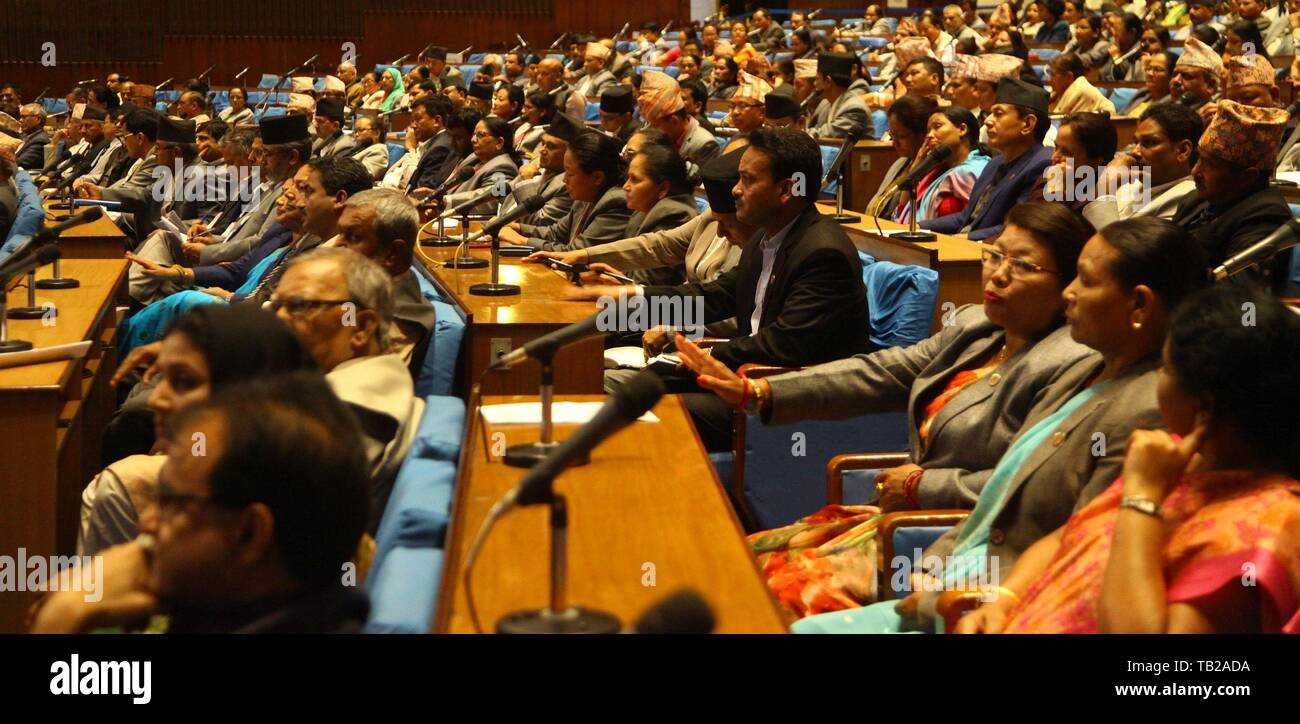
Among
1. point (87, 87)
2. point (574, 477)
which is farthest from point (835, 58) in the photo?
point (87, 87)

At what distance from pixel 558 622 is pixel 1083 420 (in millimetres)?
1033

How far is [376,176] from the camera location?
9.68m

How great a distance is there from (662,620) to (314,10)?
59.9ft

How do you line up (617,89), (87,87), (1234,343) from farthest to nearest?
(87,87) → (617,89) → (1234,343)

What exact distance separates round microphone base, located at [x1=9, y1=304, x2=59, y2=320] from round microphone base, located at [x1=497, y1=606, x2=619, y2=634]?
269 centimetres

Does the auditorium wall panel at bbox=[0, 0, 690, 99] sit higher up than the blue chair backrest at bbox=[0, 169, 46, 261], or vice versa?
the auditorium wall panel at bbox=[0, 0, 690, 99]

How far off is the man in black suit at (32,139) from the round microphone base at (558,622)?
1078 centimetres

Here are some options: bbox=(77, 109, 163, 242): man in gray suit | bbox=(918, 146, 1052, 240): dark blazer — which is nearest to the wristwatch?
bbox=(918, 146, 1052, 240): dark blazer

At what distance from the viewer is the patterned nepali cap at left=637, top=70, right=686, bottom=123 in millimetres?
6879

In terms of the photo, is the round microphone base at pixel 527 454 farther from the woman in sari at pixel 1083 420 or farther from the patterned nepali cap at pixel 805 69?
the patterned nepali cap at pixel 805 69

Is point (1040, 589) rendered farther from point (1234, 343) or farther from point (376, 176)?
point (376, 176)

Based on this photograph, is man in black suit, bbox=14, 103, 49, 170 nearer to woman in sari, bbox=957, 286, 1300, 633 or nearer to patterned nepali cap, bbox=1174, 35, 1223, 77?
patterned nepali cap, bbox=1174, 35, 1223, 77

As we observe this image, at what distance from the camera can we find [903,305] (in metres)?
3.97
